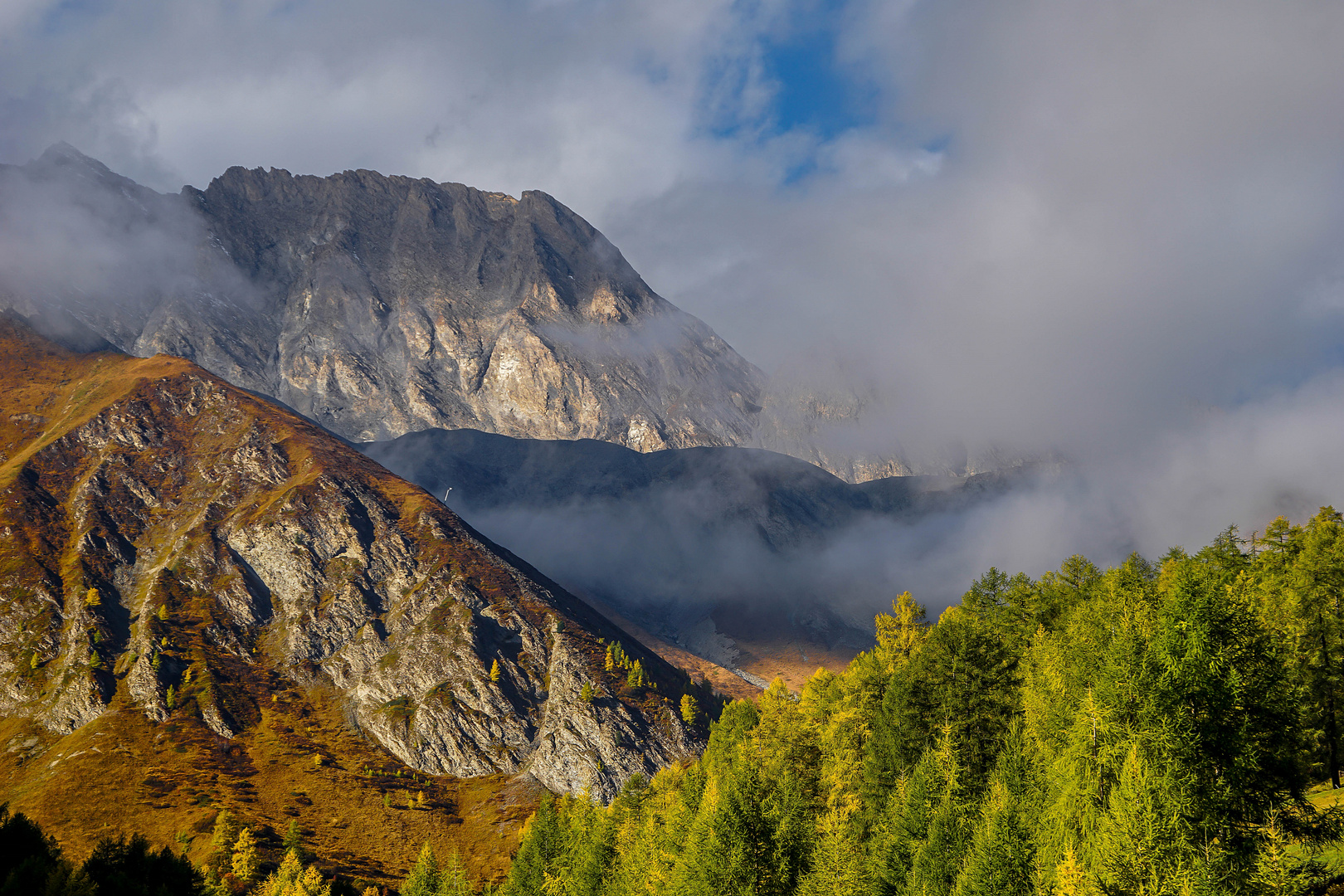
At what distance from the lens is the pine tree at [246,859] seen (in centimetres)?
13962

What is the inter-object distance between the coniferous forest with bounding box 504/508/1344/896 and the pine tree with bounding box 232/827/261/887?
84.9 m

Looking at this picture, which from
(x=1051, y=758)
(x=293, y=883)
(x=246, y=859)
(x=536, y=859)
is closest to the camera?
(x=1051, y=758)

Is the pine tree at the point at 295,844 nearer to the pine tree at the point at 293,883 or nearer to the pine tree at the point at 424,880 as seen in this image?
the pine tree at the point at 293,883

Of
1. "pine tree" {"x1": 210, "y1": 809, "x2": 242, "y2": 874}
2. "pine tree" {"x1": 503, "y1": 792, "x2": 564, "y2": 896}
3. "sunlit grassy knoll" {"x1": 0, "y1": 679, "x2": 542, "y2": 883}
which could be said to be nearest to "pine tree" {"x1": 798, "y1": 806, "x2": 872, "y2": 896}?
"pine tree" {"x1": 503, "y1": 792, "x2": 564, "y2": 896}

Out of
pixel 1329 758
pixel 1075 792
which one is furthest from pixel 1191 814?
pixel 1329 758

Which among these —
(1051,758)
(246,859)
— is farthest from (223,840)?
(1051,758)

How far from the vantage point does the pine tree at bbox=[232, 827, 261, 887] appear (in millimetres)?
139625

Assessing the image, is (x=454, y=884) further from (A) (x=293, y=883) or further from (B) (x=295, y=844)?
(B) (x=295, y=844)

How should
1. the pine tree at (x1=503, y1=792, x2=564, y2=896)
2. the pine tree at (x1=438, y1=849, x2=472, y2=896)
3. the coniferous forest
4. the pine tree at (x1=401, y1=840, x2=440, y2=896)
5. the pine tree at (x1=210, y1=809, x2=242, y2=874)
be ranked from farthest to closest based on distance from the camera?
1. the pine tree at (x1=210, y1=809, x2=242, y2=874)
2. the pine tree at (x1=401, y1=840, x2=440, y2=896)
3. the pine tree at (x1=438, y1=849, x2=472, y2=896)
4. the pine tree at (x1=503, y1=792, x2=564, y2=896)
5. the coniferous forest

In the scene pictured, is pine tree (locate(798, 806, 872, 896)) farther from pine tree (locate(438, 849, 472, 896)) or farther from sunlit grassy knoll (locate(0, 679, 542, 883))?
sunlit grassy knoll (locate(0, 679, 542, 883))

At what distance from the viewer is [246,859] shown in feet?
468

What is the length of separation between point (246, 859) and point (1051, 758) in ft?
485

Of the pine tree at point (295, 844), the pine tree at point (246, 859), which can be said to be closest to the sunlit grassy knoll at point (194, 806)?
the pine tree at point (295, 844)

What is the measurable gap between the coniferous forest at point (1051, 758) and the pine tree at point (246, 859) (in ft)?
279
